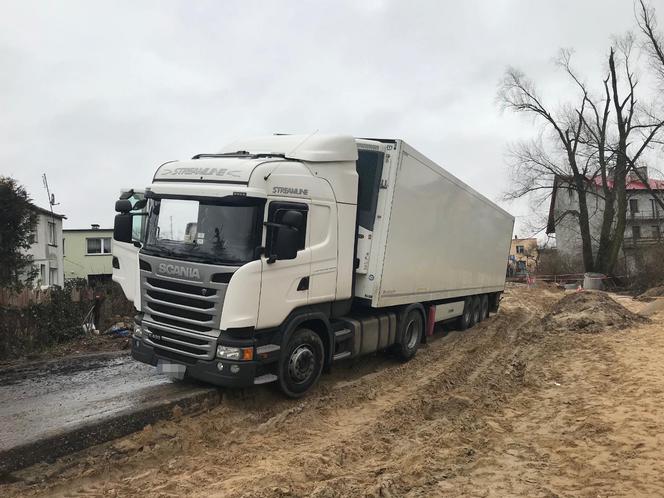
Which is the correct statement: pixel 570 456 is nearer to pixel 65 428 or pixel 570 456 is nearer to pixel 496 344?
pixel 65 428

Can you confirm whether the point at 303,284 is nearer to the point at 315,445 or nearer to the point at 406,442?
the point at 315,445

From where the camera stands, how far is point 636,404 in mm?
6574

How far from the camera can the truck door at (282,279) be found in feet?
19.3

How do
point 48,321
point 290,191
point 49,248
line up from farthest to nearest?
point 49,248
point 48,321
point 290,191

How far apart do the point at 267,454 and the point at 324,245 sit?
9.17 ft

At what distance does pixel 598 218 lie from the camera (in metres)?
50.1

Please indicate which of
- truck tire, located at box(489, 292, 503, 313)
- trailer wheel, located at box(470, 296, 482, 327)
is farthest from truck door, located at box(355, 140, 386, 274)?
truck tire, located at box(489, 292, 503, 313)

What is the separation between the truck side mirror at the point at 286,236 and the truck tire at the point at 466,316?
8.18 meters

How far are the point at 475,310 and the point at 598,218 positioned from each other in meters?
42.4

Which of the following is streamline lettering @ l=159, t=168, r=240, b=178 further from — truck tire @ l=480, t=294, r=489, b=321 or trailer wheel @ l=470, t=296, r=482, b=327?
truck tire @ l=480, t=294, r=489, b=321

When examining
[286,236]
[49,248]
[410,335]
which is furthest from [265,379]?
[49,248]

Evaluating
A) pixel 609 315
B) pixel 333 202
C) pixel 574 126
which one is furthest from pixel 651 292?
pixel 333 202

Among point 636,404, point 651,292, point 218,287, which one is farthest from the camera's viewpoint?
point 651,292

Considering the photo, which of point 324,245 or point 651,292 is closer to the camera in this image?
point 324,245
